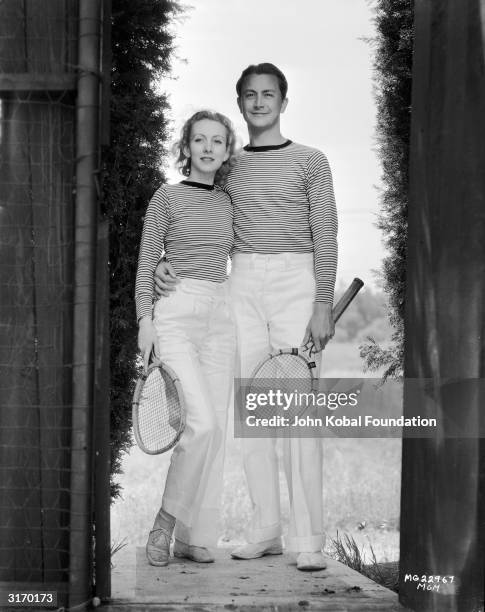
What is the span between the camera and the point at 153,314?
3.55 meters

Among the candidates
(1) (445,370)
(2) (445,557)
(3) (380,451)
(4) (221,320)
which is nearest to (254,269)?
(4) (221,320)

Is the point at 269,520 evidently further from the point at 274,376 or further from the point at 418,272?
the point at 418,272

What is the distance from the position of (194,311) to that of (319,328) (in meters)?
0.51

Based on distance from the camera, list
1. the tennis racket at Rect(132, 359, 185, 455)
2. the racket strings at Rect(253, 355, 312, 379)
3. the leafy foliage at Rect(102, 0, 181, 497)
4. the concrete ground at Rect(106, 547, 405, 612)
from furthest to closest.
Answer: the leafy foliage at Rect(102, 0, 181, 497), the racket strings at Rect(253, 355, 312, 379), the tennis racket at Rect(132, 359, 185, 455), the concrete ground at Rect(106, 547, 405, 612)

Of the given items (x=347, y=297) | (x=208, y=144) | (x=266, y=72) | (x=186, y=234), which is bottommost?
(x=347, y=297)

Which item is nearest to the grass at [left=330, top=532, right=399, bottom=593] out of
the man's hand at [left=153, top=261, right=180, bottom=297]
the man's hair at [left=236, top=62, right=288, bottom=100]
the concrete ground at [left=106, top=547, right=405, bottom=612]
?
the concrete ground at [left=106, top=547, right=405, bottom=612]

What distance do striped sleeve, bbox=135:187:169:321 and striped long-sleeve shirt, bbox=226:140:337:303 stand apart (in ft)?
Result: 1.06

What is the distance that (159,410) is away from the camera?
3.44m

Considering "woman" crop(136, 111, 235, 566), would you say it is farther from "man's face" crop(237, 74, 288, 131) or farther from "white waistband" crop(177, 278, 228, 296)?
"man's face" crop(237, 74, 288, 131)

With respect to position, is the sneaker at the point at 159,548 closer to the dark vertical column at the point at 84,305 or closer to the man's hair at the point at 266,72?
the dark vertical column at the point at 84,305

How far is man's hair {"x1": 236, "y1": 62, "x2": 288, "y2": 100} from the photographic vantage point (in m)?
3.65

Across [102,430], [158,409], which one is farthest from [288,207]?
[102,430]

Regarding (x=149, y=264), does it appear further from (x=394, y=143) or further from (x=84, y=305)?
(x=394, y=143)

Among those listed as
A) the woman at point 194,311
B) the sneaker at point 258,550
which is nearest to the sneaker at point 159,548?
the woman at point 194,311
